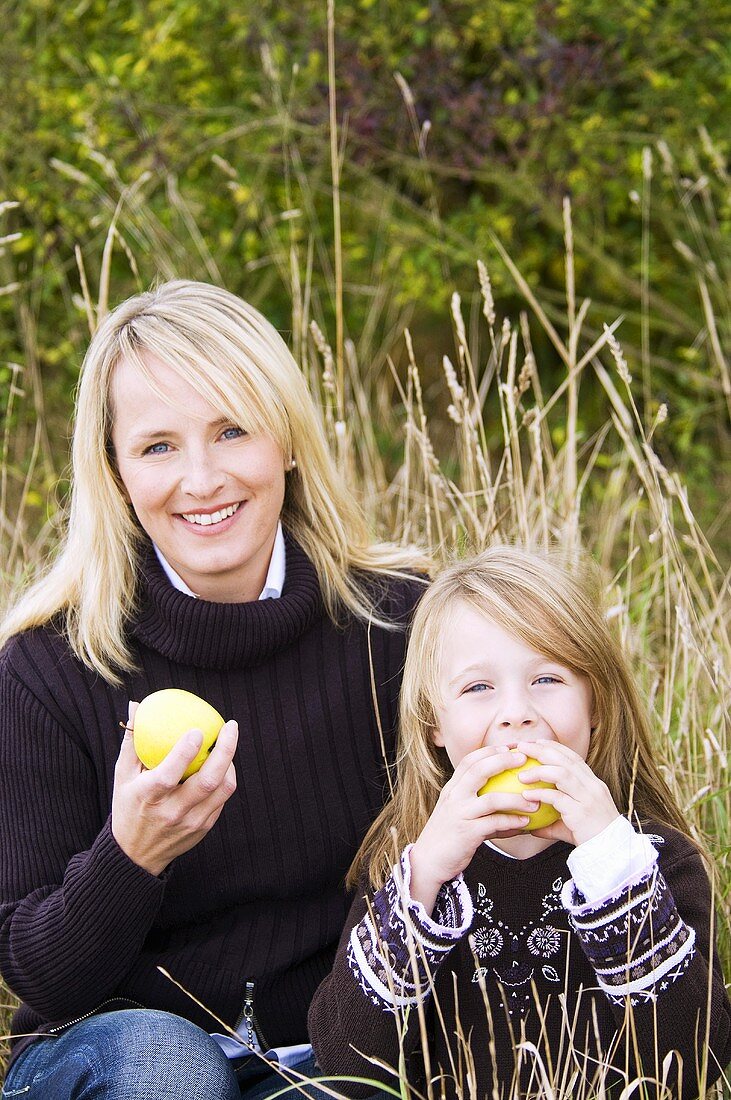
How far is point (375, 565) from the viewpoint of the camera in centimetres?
248

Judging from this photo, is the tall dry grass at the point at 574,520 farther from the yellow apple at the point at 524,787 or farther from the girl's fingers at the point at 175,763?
the girl's fingers at the point at 175,763

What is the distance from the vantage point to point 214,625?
7.13ft

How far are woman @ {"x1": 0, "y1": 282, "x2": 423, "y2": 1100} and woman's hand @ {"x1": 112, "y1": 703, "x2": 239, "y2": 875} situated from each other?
6 cm

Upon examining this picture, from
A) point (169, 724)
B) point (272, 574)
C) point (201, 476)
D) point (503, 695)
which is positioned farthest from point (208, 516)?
point (503, 695)

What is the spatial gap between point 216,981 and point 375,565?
0.79 m

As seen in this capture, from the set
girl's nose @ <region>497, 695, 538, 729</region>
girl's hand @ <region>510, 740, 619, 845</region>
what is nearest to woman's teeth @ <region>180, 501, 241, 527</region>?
girl's nose @ <region>497, 695, 538, 729</region>

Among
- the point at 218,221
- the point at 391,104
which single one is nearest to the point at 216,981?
the point at 391,104

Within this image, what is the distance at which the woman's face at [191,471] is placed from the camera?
2188 mm

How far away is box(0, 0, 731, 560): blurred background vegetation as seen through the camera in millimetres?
4254

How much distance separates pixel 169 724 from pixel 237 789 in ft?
1.27

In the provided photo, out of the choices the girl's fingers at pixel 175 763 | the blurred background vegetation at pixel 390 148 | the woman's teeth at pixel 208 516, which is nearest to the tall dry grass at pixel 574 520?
the woman's teeth at pixel 208 516

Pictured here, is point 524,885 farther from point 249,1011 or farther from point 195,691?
point 195,691

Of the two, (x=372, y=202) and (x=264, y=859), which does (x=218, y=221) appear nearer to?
(x=372, y=202)

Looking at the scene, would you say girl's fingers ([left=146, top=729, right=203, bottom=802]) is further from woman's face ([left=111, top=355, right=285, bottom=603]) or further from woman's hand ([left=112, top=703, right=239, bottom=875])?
woman's face ([left=111, top=355, right=285, bottom=603])
